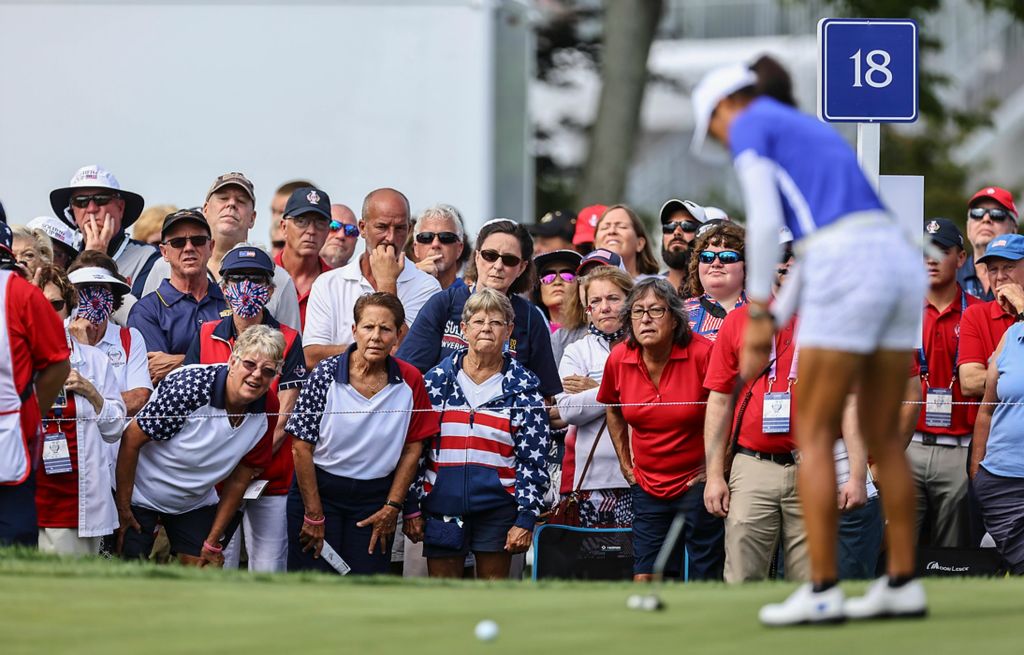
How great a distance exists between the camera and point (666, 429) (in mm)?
8500

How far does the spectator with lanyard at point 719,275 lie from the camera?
913 centimetres

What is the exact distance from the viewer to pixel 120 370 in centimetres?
862

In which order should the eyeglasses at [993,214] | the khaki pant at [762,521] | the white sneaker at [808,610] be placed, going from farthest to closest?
the eyeglasses at [993,214] < the khaki pant at [762,521] < the white sneaker at [808,610]

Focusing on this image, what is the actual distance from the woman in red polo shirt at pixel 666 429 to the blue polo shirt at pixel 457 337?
53 centimetres

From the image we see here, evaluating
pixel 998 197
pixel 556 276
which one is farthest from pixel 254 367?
pixel 998 197

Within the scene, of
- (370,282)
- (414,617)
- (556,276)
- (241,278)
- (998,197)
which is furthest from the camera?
(998,197)

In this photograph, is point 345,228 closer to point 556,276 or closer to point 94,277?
point 556,276

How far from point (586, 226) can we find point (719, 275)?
248cm

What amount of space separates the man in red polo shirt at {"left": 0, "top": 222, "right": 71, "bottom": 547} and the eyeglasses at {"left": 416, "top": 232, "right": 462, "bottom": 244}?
2.95 m

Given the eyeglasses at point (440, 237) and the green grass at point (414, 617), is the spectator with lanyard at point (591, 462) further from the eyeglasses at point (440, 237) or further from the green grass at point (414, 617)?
the green grass at point (414, 617)

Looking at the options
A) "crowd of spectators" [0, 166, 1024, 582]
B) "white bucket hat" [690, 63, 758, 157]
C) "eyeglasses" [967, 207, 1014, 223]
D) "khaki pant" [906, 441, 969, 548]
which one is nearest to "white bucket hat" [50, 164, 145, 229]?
"crowd of spectators" [0, 166, 1024, 582]

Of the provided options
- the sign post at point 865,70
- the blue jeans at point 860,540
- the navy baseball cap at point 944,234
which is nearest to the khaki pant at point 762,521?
the blue jeans at point 860,540

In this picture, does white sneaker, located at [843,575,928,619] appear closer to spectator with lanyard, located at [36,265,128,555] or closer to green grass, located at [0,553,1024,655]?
green grass, located at [0,553,1024,655]

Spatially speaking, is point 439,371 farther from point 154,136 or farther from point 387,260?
point 154,136
